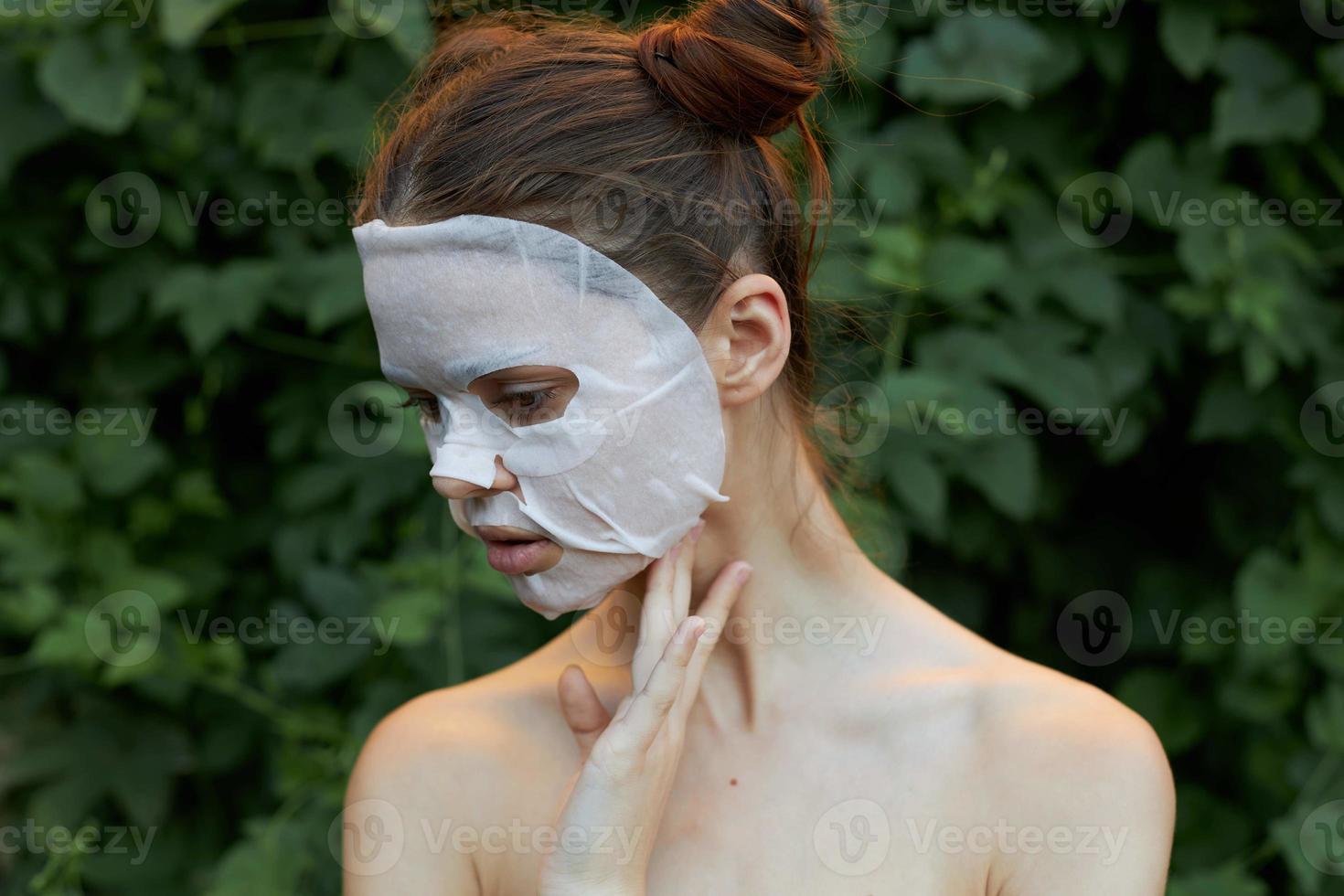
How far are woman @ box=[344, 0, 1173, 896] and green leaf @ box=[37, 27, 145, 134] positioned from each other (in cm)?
81

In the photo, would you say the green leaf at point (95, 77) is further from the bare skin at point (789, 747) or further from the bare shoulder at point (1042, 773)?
the bare shoulder at point (1042, 773)

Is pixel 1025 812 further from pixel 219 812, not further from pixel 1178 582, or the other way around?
pixel 219 812

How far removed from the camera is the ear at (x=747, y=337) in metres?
1.23

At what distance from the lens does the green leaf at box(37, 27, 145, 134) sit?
194 cm

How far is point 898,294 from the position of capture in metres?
1.93

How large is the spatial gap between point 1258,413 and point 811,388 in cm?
92

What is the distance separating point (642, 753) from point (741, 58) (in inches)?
25.6

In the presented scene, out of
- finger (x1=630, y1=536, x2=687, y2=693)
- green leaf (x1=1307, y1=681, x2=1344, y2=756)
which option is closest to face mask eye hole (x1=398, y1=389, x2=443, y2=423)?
finger (x1=630, y1=536, x2=687, y2=693)

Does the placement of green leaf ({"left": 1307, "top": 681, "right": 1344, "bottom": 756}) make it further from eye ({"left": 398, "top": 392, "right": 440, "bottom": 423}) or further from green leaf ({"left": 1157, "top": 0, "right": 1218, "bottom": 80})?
eye ({"left": 398, "top": 392, "right": 440, "bottom": 423})

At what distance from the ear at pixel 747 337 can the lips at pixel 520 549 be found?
219 millimetres

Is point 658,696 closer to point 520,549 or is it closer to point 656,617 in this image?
point 656,617

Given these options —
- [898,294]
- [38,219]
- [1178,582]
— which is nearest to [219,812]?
[38,219]

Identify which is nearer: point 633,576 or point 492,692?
point 633,576

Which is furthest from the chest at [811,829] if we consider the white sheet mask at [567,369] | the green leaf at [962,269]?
the green leaf at [962,269]
